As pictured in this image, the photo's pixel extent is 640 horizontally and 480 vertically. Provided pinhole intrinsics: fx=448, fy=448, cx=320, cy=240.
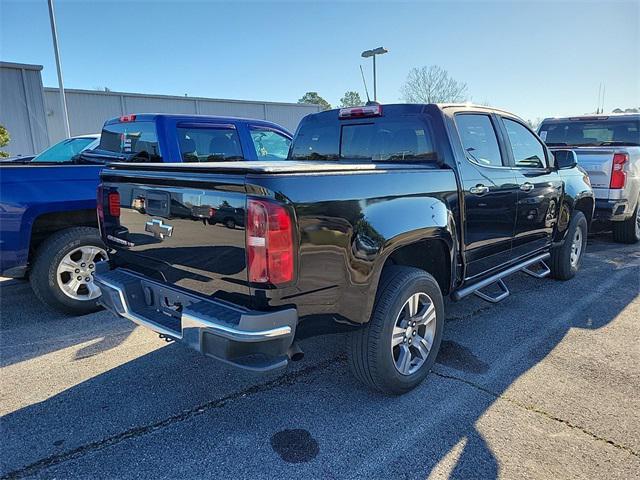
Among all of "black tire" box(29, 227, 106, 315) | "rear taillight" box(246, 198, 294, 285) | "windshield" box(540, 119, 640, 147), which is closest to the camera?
"rear taillight" box(246, 198, 294, 285)

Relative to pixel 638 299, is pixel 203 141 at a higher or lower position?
higher

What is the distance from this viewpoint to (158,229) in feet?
9.20

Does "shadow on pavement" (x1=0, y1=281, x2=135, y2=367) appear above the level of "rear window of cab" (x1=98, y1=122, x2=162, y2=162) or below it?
below

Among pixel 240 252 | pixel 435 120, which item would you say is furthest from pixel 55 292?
pixel 435 120

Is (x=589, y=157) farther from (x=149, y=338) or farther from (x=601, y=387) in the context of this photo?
(x=149, y=338)

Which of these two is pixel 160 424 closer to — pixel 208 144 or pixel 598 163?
pixel 208 144

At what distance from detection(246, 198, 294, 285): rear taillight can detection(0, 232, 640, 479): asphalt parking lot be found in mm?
1036

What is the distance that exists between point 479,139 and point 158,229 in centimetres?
273

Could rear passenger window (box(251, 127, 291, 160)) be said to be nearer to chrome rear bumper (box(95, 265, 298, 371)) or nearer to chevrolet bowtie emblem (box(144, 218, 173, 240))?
chevrolet bowtie emblem (box(144, 218, 173, 240))

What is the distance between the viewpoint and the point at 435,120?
346cm

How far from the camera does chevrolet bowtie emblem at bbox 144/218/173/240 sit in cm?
274

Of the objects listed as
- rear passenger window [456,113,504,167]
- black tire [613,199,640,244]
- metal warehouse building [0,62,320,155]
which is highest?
metal warehouse building [0,62,320,155]

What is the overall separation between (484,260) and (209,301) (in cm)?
243

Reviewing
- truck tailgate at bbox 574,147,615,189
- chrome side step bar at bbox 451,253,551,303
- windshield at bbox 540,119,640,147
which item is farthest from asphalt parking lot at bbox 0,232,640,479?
windshield at bbox 540,119,640,147
